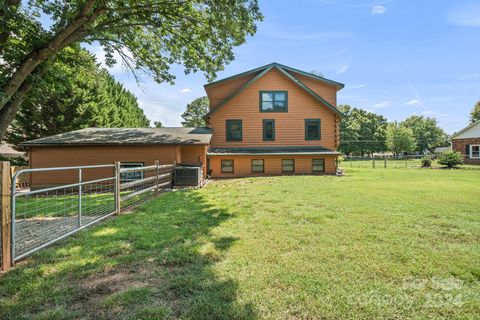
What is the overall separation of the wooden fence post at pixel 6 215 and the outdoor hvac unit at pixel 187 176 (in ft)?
30.5

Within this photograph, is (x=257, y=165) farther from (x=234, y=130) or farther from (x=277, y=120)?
(x=277, y=120)

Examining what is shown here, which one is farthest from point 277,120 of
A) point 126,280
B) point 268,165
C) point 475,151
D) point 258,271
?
point 475,151

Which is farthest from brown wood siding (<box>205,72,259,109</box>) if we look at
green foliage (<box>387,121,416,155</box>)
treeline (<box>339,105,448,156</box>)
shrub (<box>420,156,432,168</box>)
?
treeline (<box>339,105,448,156</box>)

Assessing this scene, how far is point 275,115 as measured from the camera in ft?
63.1

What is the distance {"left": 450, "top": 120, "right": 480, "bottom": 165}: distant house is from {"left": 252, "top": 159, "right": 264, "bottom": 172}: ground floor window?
24188 millimetres

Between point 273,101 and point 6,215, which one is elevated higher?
point 273,101

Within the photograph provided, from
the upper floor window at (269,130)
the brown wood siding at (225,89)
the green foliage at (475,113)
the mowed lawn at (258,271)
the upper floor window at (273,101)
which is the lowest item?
the mowed lawn at (258,271)

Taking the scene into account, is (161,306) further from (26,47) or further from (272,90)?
(272,90)

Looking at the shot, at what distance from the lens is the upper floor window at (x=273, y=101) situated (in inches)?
757

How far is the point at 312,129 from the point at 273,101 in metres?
3.70

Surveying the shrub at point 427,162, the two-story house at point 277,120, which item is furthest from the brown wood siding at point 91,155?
the shrub at point 427,162

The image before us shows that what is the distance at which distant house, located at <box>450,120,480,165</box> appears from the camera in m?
26.7

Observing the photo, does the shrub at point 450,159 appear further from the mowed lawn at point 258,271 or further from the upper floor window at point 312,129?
the mowed lawn at point 258,271

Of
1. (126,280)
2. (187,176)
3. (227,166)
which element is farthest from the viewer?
(227,166)
